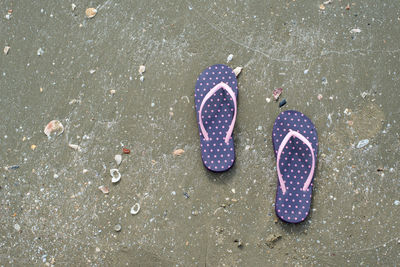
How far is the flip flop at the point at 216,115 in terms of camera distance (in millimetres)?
1931

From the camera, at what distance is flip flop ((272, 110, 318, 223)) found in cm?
191

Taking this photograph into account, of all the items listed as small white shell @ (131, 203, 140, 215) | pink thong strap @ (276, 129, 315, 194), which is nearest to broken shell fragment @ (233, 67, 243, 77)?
pink thong strap @ (276, 129, 315, 194)

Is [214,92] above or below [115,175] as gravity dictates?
above

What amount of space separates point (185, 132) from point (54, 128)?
0.77 m

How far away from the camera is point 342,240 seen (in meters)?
1.91

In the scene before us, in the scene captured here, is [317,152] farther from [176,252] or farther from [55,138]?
[55,138]

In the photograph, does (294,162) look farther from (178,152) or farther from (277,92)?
(178,152)

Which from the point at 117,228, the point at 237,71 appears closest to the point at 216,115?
the point at 237,71

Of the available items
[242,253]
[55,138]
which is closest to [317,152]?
[242,253]

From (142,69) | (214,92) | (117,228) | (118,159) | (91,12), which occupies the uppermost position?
(91,12)

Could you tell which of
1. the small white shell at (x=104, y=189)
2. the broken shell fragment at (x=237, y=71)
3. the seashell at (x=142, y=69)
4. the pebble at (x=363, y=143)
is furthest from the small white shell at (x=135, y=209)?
the pebble at (x=363, y=143)

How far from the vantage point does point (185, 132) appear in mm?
1968

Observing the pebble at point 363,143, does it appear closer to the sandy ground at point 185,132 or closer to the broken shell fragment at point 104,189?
the sandy ground at point 185,132

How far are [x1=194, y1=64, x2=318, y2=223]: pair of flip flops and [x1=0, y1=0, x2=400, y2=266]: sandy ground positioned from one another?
0.05 m
